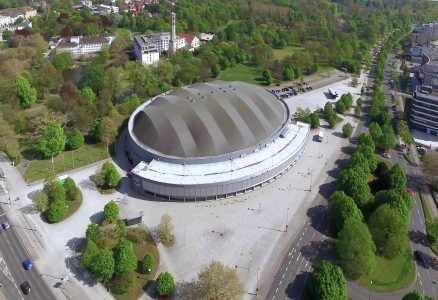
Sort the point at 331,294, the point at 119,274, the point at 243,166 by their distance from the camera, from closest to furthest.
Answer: the point at 331,294 → the point at 119,274 → the point at 243,166

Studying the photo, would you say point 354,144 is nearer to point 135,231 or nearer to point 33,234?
point 135,231

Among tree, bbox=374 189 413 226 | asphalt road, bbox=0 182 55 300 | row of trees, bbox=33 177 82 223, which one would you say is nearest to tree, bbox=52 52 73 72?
row of trees, bbox=33 177 82 223

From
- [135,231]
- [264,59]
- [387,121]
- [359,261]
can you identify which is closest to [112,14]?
[264,59]

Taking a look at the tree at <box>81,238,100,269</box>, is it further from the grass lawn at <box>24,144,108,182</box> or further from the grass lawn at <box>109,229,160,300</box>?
the grass lawn at <box>24,144,108,182</box>

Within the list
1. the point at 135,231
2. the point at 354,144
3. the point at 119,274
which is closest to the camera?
the point at 119,274

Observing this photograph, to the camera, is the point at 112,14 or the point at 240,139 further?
the point at 112,14

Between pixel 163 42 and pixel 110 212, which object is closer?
pixel 110 212

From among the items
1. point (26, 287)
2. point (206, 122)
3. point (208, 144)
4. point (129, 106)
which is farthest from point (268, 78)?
point (26, 287)

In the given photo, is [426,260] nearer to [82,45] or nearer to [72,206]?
[72,206]
